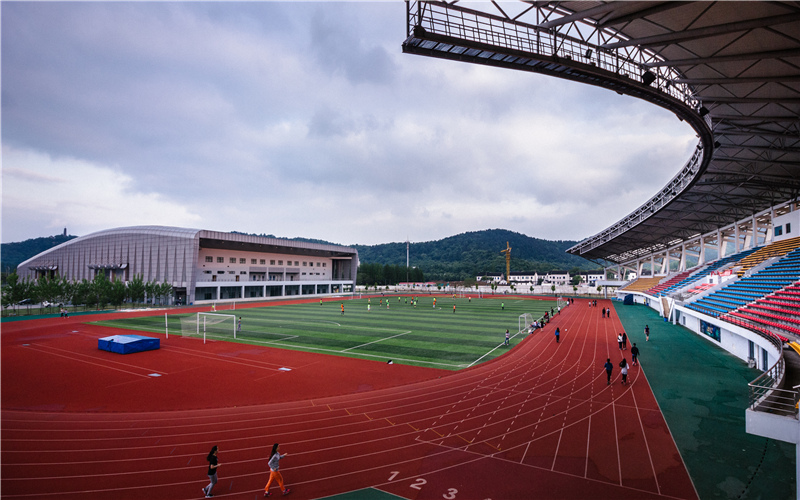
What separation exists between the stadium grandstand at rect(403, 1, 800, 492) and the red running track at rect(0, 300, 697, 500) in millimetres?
4388

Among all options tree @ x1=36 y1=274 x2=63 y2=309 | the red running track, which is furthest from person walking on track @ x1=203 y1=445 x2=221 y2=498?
tree @ x1=36 y1=274 x2=63 y2=309

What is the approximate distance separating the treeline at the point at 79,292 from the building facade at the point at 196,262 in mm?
3964

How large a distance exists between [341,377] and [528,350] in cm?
1348

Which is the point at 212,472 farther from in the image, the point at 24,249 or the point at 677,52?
the point at 24,249

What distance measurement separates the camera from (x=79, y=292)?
51188 mm

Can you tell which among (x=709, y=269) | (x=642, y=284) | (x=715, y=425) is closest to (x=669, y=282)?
(x=709, y=269)

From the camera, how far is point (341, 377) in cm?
1925

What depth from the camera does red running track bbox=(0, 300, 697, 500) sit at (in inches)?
372

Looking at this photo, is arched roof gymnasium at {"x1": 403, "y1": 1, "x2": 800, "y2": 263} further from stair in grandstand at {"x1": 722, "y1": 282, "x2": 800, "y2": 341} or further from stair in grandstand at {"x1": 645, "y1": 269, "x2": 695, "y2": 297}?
stair in grandstand at {"x1": 645, "y1": 269, "x2": 695, "y2": 297}

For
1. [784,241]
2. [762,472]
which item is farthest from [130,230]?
[784,241]

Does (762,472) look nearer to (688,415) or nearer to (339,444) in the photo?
(688,415)

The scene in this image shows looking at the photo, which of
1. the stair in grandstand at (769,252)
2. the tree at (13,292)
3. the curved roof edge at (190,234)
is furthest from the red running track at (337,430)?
the curved roof edge at (190,234)

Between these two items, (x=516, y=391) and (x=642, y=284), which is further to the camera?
(x=642, y=284)

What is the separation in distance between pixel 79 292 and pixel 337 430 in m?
57.3
